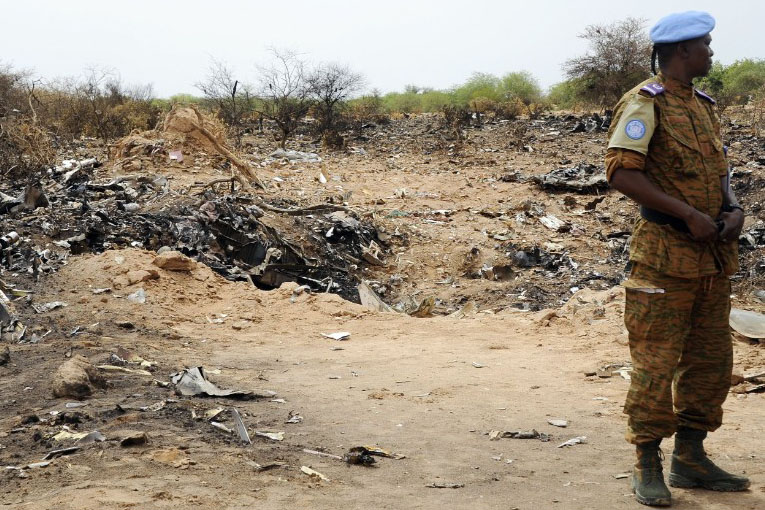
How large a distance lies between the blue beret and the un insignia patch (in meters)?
0.30

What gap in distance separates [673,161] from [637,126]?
0.59ft

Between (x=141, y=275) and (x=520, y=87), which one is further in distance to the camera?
(x=520, y=87)

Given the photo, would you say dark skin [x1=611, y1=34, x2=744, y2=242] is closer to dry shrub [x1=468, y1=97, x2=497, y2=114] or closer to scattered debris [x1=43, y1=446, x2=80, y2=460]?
scattered debris [x1=43, y1=446, x2=80, y2=460]

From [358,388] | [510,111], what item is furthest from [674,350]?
[510,111]

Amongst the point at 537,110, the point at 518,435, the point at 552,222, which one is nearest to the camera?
the point at 518,435

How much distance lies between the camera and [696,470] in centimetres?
276

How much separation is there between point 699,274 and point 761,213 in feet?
27.3

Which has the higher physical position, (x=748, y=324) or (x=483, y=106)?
(x=483, y=106)

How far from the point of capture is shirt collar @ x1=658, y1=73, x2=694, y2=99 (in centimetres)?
269

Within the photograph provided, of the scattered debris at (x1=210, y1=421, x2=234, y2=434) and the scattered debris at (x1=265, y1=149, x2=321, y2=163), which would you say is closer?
the scattered debris at (x1=210, y1=421, x2=234, y2=434)

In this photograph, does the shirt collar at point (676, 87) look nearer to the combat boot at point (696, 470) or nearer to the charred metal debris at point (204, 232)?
the combat boot at point (696, 470)

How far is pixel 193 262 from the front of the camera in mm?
7891

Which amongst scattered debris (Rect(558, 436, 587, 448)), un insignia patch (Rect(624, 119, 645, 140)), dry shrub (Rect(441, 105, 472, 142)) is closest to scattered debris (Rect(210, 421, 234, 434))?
scattered debris (Rect(558, 436, 587, 448))

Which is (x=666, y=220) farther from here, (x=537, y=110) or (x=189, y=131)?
(x=537, y=110)
